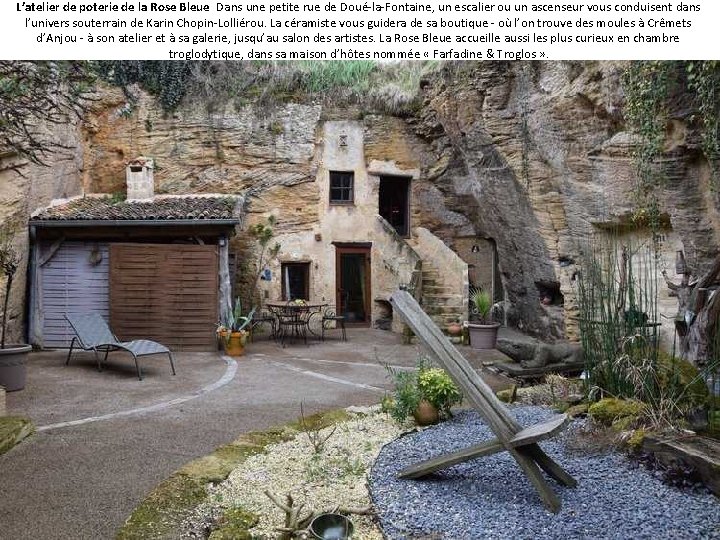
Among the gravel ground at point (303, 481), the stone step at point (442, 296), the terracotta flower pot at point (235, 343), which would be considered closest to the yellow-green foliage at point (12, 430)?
the gravel ground at point (303, 481)

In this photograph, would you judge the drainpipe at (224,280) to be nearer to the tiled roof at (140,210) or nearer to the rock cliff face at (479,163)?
the tiled roof at (140,210)

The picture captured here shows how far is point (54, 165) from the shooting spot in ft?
38.3

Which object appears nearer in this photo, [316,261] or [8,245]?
[8,245]

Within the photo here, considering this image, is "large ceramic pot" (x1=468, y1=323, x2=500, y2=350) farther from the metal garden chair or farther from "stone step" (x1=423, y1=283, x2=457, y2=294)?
the metal garden chair

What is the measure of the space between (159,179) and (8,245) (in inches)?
184

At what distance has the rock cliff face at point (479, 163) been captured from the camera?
853 cm

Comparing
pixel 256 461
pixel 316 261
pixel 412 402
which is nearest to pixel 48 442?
pixel 256 461

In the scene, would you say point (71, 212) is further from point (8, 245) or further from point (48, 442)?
point (48, 442)

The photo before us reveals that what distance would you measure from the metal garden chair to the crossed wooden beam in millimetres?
5364

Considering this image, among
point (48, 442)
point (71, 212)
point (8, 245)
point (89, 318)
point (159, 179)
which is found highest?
point (159, 179)

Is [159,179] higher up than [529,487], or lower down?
higher up

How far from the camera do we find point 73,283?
11234 mm

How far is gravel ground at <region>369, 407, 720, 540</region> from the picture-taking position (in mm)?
3119

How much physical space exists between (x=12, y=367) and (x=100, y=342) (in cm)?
182
